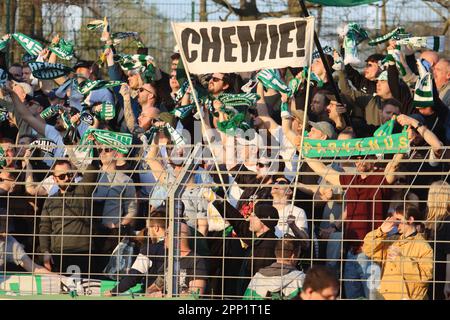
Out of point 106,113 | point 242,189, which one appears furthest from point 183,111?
point 242,189

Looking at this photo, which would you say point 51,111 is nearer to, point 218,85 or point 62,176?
point 218,85

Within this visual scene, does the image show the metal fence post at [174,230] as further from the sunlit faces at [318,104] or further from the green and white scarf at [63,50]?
the green and white scarf at [63,50]

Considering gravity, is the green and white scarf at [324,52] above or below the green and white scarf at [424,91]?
above

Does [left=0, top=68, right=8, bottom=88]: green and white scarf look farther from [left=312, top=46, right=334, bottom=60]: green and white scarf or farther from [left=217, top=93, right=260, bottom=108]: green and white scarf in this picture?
[left=312, top=46, right=334, bottom=60]: green and white scarf

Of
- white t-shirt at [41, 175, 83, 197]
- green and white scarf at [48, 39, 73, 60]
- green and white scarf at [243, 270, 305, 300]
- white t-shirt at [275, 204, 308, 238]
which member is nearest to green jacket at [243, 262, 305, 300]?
green and white scarf at [243, 270, 305, 300]

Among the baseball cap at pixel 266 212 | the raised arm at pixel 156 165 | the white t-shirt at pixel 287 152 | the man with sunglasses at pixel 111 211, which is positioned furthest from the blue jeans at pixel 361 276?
the man with sunglasses at pixel 111 211

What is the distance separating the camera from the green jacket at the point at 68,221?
9.35 metres

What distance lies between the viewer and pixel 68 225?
31.1 ft

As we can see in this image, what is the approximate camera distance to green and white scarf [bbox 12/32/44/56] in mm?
12906

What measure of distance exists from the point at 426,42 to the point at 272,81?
1.55 metres

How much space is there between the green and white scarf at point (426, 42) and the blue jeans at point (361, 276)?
10.4 feet

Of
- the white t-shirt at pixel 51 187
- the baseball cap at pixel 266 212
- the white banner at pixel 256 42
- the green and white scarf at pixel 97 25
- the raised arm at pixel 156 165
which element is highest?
the white banner at pixel 256 42

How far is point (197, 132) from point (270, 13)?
3.76m
